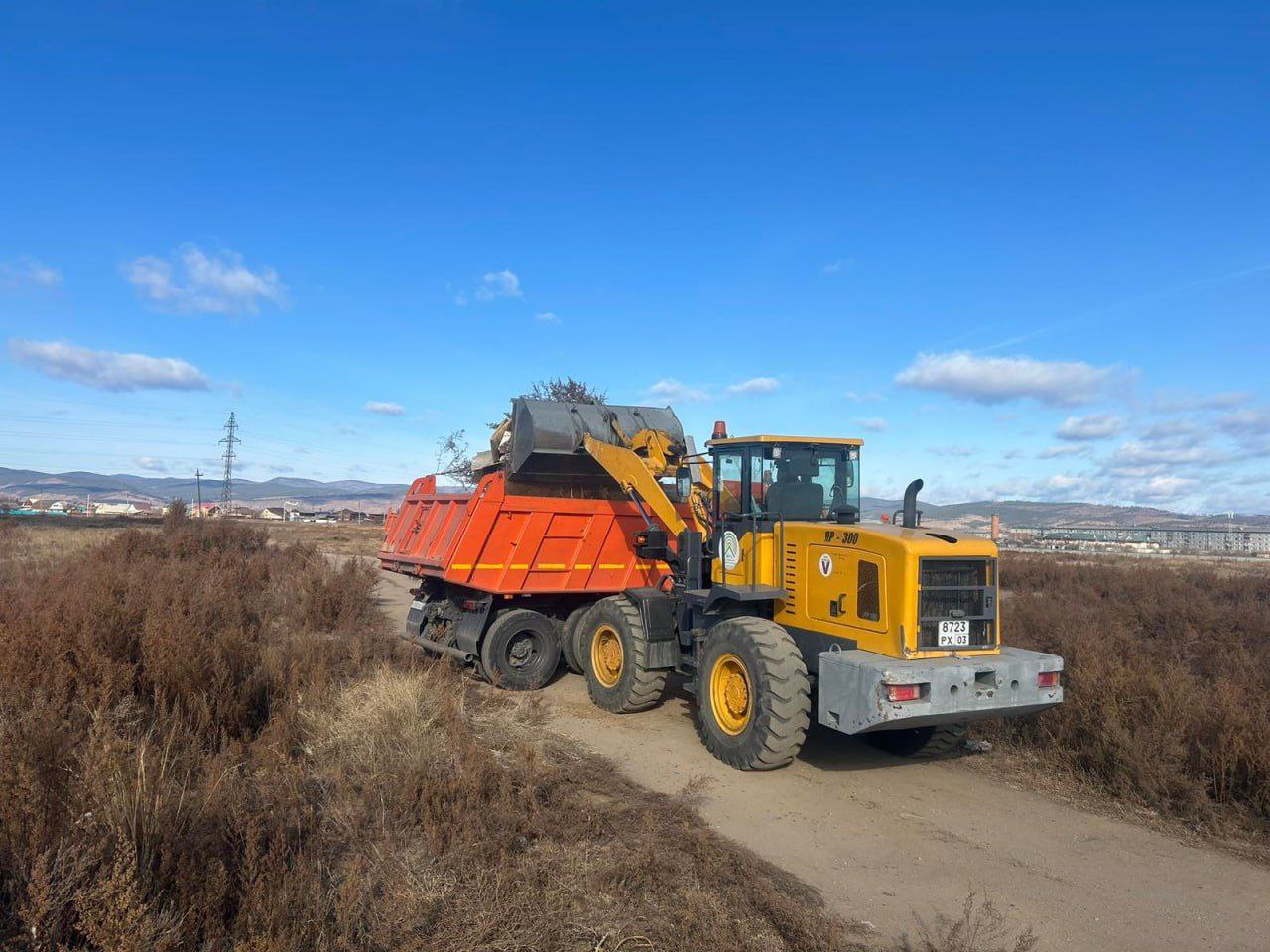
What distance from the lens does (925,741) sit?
8211 mm

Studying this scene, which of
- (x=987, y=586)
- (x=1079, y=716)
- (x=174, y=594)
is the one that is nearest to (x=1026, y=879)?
(x=987, y=586)

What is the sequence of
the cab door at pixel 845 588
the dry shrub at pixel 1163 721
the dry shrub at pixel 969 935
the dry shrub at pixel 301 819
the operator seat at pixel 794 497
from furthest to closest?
the operator seat at pixel 794 497 → the cab door at pixel 845 588 → the dry shrub at pixel 1163 721 → the dry shrub at pixel 969 935 → the dry shrub at pixel 301 819

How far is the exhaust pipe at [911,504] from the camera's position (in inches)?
314

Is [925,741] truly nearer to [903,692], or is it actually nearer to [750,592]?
[903,692]

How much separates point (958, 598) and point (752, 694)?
1.97m

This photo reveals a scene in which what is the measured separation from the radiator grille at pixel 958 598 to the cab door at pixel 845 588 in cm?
34

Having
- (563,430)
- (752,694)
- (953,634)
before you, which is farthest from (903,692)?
(563,430)

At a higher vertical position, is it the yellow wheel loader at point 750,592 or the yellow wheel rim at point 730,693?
the yellow wheel loader at point 750,592

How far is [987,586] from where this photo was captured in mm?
7320

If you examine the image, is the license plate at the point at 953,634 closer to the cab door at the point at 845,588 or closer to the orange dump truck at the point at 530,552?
the cab door at the point at 845,588

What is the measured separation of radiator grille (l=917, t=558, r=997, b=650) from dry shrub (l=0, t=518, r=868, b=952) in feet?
8.29

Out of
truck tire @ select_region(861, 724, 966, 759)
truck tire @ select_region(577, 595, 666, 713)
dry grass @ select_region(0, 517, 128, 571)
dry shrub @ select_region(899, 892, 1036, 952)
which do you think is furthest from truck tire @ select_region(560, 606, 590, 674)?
dry grass @ select_region(0, 517, 128, 571)

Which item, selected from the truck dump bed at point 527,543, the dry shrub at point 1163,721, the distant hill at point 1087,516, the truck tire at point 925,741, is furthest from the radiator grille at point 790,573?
the distant hill at point 1087,516

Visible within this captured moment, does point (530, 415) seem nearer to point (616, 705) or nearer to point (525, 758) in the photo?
point (616, 705)
